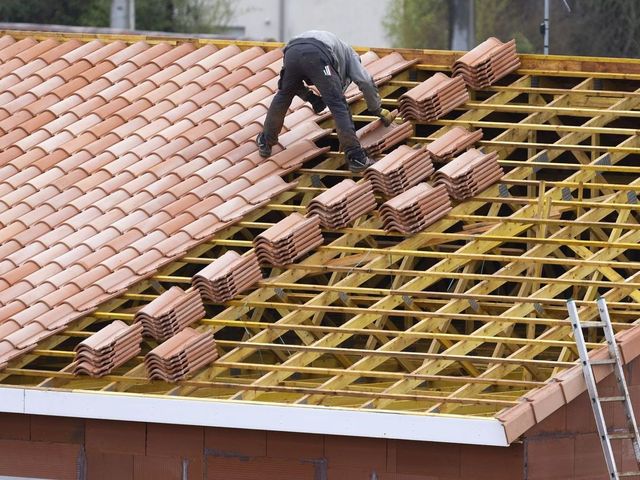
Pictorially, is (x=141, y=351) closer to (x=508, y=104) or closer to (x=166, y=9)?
(x=508, y=104)

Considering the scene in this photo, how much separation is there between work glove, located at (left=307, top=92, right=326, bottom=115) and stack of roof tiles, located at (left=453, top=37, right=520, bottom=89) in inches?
56.3

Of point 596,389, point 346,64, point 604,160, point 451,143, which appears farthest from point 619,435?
point 346,64

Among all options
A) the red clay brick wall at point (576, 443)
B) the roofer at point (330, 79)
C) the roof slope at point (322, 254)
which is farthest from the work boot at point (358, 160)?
the red clay brick wall at point (576, 443)

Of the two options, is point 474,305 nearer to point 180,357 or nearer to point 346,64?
point 180,357

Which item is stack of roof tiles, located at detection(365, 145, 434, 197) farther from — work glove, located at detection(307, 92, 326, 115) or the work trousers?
work glove, located at detection(307, 92, 326, 115)

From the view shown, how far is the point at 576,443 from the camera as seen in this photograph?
12.0 metres

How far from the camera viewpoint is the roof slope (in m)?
12.3

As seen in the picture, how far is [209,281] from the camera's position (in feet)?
43.6

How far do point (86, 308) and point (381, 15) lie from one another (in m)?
30.6

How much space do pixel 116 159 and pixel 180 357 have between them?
11.1 ft

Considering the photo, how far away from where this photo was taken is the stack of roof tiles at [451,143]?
1437 cm

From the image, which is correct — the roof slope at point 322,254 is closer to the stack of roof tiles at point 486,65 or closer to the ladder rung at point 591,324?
the stack of roof tiles at point 486,65

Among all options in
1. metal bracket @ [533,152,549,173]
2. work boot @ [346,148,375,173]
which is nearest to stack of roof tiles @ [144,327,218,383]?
work boot @ [346,148,375,173]

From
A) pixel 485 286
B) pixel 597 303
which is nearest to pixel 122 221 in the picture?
pixel 485 286
